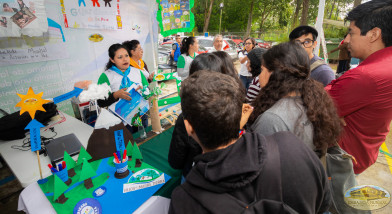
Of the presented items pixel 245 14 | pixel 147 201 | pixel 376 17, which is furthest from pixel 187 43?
pixel 245 14

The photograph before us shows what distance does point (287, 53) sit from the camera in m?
1.22

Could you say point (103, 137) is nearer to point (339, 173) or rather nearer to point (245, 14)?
point (339, 173)

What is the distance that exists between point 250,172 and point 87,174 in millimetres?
1132

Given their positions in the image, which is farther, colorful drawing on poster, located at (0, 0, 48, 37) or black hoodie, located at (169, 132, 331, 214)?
colorful drawing on poster, located at (0, 0, 48, 37)

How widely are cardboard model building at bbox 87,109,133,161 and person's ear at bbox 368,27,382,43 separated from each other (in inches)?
78.0

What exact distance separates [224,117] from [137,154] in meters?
1.01

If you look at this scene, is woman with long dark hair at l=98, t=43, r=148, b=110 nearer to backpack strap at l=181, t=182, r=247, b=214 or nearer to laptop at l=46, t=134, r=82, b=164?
laptop at l=46, t=134, r=82, b=164

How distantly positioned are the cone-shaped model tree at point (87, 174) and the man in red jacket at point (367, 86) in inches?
68.9

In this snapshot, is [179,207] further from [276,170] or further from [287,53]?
[287,53]

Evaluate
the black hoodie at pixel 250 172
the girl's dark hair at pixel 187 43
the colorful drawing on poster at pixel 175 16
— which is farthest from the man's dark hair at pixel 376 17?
the girl's dark hair at pixel 187 43

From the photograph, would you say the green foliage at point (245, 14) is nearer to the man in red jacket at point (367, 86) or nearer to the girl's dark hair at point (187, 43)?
→ the girl's dark hair at point (187, 43)

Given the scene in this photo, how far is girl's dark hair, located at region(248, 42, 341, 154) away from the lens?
105 cm

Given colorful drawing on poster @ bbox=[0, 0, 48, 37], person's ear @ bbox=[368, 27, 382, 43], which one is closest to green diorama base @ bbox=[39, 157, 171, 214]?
person's ear @ bbox=[368, 27, 382, 43]

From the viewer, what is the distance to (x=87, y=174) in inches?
48.9
